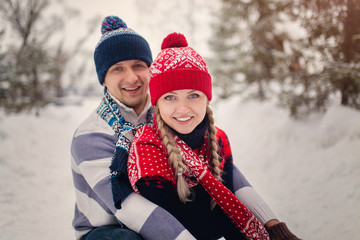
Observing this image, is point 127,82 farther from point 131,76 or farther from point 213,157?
point 213,157

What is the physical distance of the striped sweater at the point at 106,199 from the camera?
4.55ft

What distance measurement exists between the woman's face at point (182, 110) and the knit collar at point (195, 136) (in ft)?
0.12

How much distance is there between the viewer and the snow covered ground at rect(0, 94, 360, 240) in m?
2.65

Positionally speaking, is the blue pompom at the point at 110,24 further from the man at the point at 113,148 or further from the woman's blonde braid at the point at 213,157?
the woman's blonde braid at the point at 213,157

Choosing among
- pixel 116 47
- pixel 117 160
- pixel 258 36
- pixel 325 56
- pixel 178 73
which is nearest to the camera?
pixel 117 160

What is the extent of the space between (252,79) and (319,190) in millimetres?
5129

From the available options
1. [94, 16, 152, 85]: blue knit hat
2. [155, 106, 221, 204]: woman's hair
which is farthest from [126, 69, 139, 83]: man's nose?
[155, 106, 221, 204]: woman's hair

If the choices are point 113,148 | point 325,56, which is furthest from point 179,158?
point 325,56

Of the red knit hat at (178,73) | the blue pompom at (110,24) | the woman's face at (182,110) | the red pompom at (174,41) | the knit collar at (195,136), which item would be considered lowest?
the knit collar at (195,136)

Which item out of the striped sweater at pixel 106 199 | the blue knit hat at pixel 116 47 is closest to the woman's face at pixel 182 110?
the striped sweater at pixel 106 199

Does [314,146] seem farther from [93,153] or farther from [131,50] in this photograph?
[93,153]

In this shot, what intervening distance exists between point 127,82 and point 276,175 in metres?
3.12

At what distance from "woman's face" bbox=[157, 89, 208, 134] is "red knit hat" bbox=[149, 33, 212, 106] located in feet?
0.17

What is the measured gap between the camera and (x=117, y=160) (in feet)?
4.94
